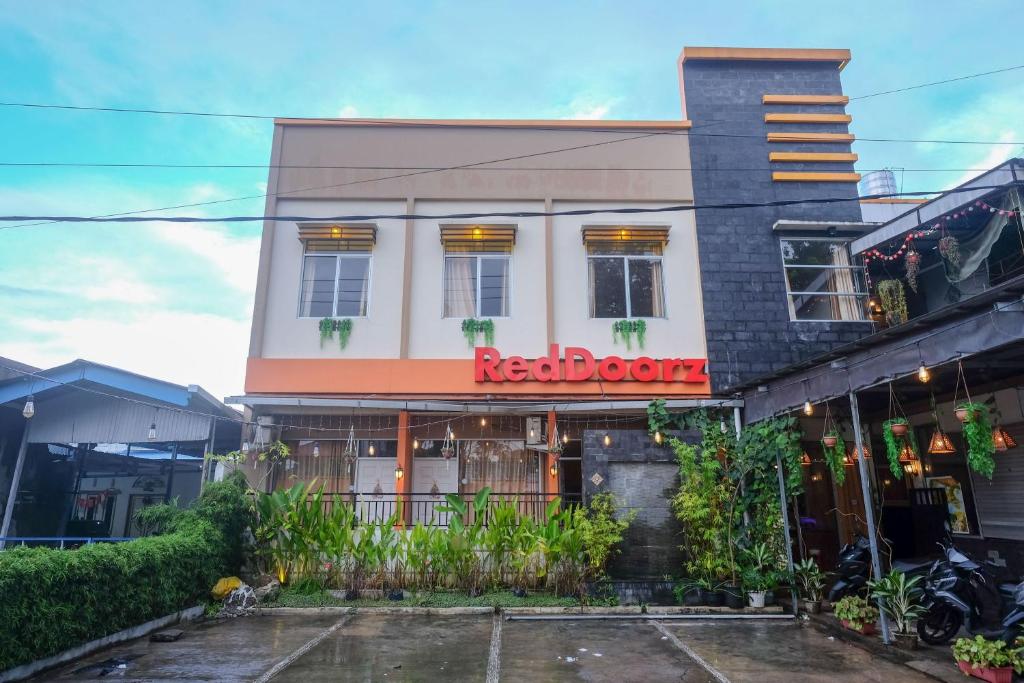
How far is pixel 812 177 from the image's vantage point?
39.0ft

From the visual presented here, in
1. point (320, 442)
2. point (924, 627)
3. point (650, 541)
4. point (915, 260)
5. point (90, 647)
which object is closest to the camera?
point (90, 647)

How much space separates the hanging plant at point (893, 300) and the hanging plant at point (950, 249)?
1065 mm

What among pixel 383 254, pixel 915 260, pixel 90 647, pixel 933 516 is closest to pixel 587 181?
pixel 383 254

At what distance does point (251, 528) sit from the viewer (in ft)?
30.3

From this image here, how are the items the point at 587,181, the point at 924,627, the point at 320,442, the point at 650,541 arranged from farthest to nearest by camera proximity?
the point at 587,181 < the point at 320,442 < the point at 650,541 < the point at 924,627

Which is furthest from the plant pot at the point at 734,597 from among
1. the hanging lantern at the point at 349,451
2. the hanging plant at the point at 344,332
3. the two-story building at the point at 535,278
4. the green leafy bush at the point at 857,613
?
the hanging plant at the point at 344,332

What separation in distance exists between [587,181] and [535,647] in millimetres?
8522

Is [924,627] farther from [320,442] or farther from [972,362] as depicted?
[320,442]

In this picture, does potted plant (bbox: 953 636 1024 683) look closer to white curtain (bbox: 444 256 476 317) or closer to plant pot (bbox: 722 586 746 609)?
plant pot (bbox: 722 586 746 609)

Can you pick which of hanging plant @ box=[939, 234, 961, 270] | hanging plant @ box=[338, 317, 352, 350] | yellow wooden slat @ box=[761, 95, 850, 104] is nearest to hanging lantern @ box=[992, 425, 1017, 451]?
hanging plant @ box=[939, 234, 961, 270]

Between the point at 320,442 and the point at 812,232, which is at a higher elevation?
the point at 812,232

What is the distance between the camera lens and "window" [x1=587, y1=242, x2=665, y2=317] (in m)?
11.6

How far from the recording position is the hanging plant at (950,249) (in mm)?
8977

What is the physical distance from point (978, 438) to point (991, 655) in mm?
1915
